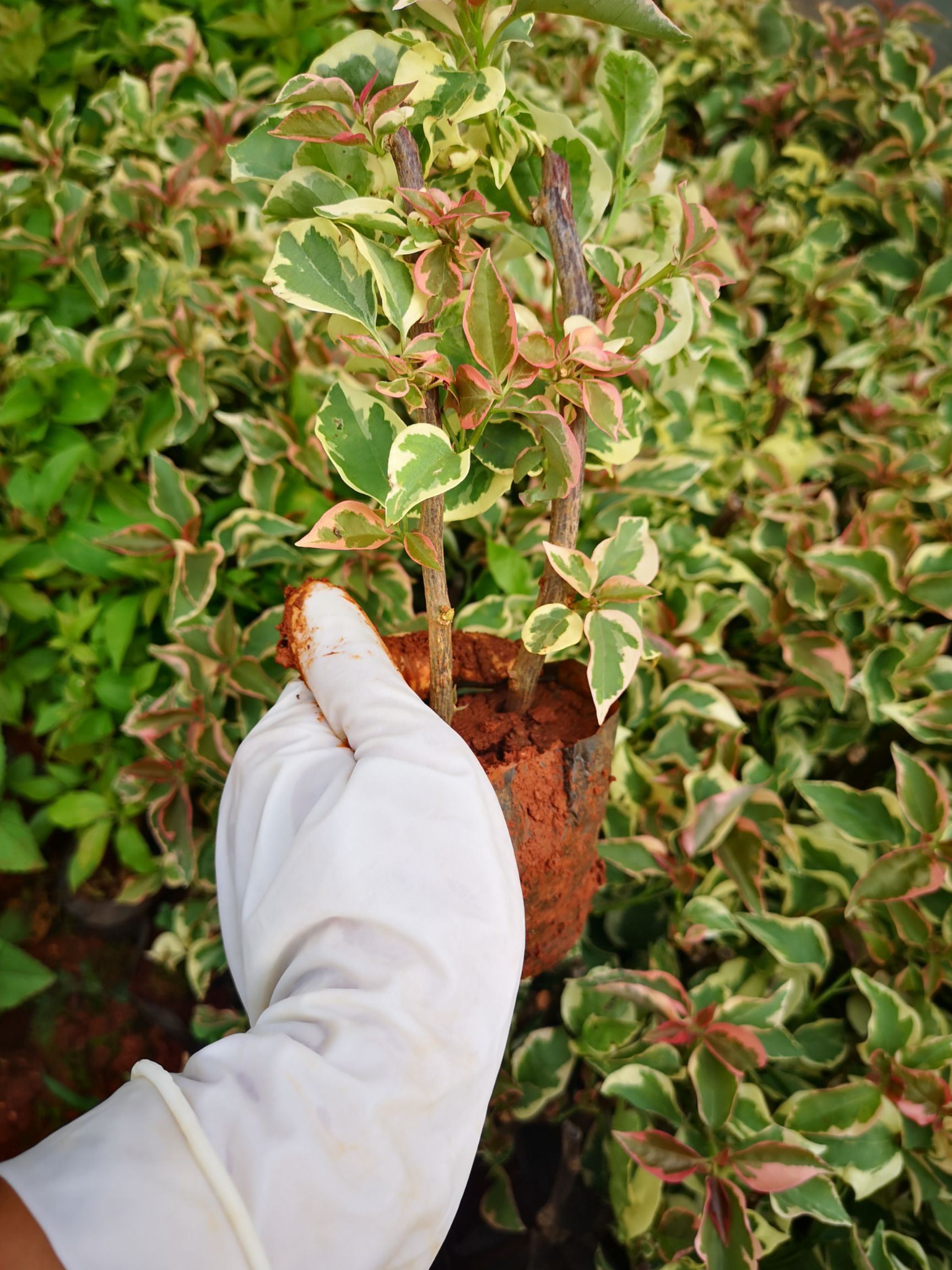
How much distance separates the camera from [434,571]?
611 mm

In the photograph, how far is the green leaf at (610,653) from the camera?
0.60 meters

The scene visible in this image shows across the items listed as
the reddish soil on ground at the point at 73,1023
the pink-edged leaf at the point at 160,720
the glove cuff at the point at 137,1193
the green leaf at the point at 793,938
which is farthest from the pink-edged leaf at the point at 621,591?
the reddish soil on ground at the point at 73,1023

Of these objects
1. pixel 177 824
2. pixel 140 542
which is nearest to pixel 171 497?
pixel 140 542

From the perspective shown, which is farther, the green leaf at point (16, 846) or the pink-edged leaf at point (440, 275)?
the green leaf at point (16, 846)

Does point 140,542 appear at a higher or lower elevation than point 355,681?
lower

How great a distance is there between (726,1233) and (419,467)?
2.73ft

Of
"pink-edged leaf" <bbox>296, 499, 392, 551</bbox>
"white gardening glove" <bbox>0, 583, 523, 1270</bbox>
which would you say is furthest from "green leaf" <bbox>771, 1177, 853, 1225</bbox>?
"pink-edged leaf" <bbox>296, 499, 392, 551</bbox>

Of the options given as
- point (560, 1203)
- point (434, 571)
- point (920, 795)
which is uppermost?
point (434, 571)

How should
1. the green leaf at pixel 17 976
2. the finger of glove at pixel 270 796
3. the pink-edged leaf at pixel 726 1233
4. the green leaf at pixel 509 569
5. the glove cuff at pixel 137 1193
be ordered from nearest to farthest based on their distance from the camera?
the glove cuff at pixel 137 1193
the finger of glove at pixel 270 796
the pink-edged leaf at pixel 726 1233
the green leaf at pixel 17 976
the green leaf at pixel 509 569

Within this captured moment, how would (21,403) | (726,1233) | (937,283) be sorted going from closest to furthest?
(726,1233)
(21,403)
(937,283)

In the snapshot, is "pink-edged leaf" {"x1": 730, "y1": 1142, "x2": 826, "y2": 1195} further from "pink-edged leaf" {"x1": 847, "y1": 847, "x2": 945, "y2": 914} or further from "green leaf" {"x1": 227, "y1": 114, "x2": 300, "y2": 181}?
"green leaf" {"x1": 227, "y1": 114, "x2": 300, "y2": 181}

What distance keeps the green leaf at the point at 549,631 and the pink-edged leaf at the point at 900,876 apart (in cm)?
60

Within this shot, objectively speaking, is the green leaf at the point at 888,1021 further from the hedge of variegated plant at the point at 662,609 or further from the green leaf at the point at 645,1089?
the green leaf at the point at 645,1089

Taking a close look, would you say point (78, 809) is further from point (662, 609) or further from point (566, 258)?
point (566, 258)
